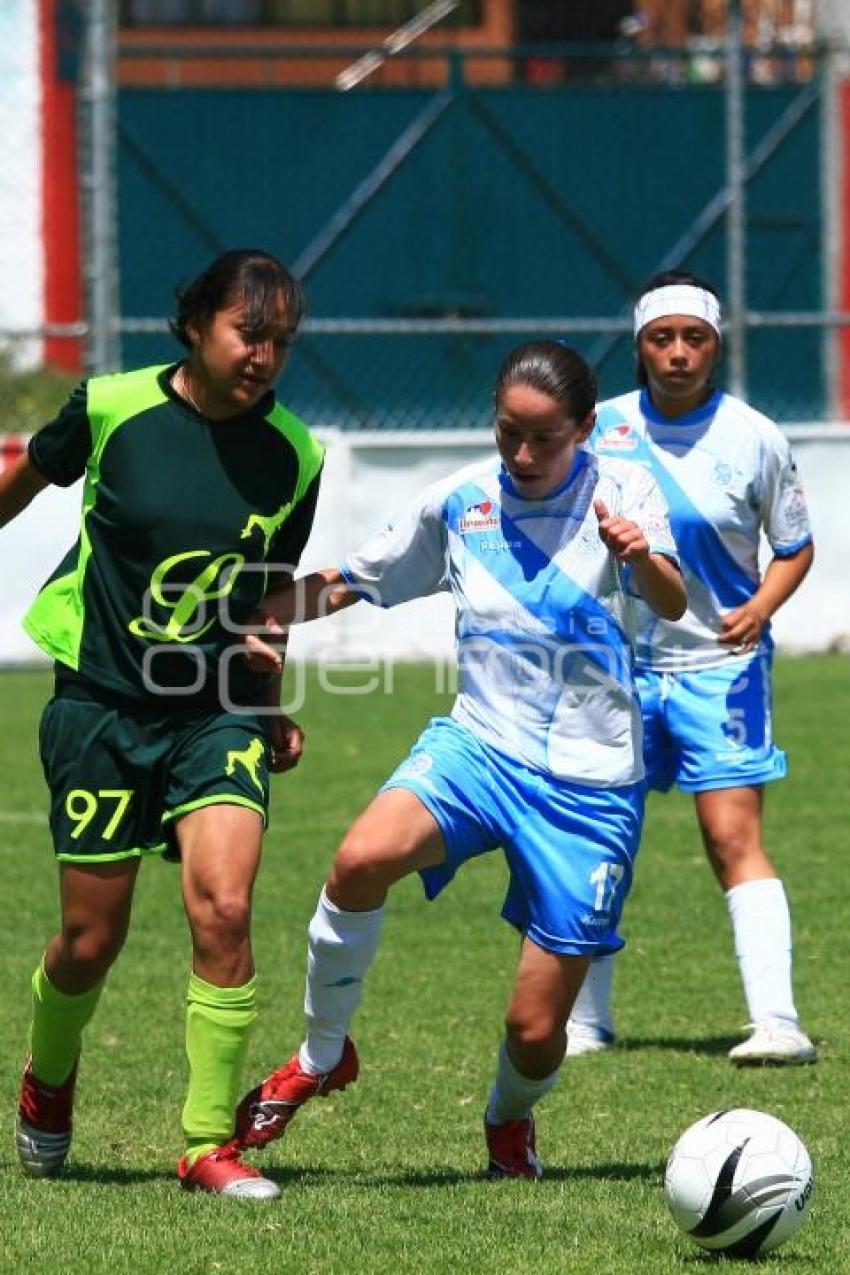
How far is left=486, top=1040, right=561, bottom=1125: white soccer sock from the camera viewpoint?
18.0 feet

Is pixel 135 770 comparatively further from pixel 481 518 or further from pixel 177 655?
pixel 481 518

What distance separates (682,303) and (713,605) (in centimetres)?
84

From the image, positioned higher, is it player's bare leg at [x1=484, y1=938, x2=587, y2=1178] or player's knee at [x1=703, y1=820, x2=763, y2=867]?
player's bare leg at [x1=484, y1=938, x2=587, y2=1178]

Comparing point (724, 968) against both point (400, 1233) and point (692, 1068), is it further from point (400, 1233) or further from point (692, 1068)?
point (400, 1233)

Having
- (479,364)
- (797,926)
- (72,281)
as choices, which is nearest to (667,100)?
(479,364)

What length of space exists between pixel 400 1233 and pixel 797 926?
378cm

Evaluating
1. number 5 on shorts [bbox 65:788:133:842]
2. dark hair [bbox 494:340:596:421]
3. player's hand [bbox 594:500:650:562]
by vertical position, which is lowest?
number 5 on shorts [bbox 65:788:133:842]

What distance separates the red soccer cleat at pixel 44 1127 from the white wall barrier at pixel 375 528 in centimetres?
844

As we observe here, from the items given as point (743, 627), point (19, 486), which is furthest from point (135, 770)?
point (743, 627)

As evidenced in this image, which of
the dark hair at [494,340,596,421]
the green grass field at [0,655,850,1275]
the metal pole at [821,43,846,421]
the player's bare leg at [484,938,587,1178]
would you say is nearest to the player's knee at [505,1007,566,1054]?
the player's bare leg at [484,938,587,1178]

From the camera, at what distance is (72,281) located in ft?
70.0

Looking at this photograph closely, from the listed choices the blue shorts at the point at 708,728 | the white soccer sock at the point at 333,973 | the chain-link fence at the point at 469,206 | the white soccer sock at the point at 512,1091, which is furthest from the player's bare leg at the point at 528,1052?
the chain-link fence at the point at 469,206

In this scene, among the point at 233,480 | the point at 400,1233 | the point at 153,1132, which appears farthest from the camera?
Answer: the point at 153,1132

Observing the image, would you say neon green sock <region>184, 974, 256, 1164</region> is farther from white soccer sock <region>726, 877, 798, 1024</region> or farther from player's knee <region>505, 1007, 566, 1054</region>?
white soccer sock <region>726, 877, 798, 1024</region>
